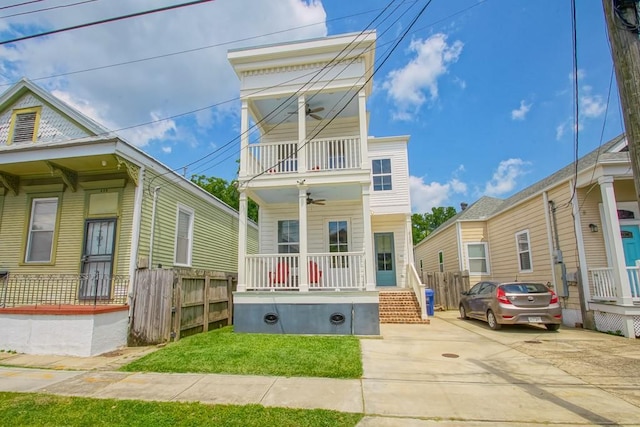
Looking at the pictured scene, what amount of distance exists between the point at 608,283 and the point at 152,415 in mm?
10551

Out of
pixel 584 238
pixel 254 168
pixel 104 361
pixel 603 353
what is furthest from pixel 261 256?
pixel 584 238

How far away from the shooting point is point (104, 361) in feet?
20.4

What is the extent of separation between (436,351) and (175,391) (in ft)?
15.9

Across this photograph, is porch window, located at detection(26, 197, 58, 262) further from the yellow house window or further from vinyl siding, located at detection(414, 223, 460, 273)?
vinyl siding, located at detection(414, 223, 460, 273)

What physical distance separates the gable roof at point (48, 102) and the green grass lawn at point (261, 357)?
5.84 metres

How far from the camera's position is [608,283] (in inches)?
334

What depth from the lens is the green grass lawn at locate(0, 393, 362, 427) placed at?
347cm

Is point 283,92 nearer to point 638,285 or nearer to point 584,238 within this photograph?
point 584,238

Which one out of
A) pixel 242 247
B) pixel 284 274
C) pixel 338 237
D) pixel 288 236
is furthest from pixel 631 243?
pixel 242 247

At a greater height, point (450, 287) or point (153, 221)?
point (153, 221)

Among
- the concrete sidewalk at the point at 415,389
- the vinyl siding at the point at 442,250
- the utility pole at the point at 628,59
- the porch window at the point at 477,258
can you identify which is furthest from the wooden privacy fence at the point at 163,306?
the vinyl siding at the point at 442,250

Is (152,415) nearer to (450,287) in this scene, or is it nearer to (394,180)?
(394,180)

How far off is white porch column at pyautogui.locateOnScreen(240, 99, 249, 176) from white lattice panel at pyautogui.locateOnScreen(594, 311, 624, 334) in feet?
34.0

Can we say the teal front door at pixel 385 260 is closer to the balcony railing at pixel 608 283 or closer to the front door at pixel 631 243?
the balcony railing at pixel 608 283
